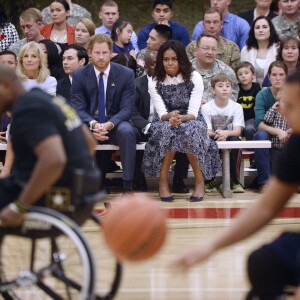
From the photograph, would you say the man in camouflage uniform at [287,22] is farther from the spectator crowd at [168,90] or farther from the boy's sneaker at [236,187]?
the boy's sneaker at [236,187]

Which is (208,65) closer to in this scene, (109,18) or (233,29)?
(233,29)

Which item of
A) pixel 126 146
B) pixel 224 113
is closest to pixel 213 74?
pixel 224 113

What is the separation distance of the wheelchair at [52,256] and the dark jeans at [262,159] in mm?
4455

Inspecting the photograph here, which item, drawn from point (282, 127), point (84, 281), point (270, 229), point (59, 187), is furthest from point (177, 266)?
point (282, 127)

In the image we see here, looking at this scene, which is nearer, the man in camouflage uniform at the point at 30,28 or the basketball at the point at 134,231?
the basketball at the point at 134,231

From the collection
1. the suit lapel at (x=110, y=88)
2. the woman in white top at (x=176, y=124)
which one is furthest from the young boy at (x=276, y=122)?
the suit lapel at (x=110, y=88)

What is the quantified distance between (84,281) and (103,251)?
7.25 ft

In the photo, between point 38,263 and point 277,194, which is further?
point 38,263

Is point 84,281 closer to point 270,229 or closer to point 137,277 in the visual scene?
point 137,277

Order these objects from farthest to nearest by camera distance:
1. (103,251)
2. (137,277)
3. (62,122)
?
(103,251) → (137,277) → (62,122)

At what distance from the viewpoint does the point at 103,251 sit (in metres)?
6.71

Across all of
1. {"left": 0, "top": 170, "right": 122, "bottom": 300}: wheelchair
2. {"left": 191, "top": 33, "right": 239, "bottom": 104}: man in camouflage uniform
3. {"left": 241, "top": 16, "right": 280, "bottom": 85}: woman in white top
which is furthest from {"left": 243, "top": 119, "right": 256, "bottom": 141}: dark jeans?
{"left": 0, "top": 170, "right": 122, "bottom": 300}: wheelchair

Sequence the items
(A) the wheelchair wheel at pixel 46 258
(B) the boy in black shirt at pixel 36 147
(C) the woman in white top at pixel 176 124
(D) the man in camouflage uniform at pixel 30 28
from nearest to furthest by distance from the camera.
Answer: (A) the wheelchair wheel at pixel 46 258, (B) the boy in black shirt at pixel 36 147, (C) the woman in white top at pixel 176 124, (D) the man in camouflage uniform at pixel 30 28

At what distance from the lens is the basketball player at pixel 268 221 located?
3979 mm
